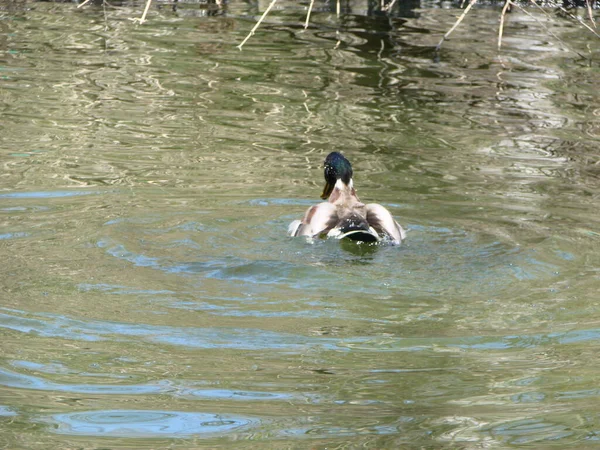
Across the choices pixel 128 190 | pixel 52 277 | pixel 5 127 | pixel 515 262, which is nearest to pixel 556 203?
pixel 515 262

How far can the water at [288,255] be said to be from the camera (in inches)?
235

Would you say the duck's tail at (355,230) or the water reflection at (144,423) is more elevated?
the water reflection at (144,423)

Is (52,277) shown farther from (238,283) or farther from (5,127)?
(5,127)

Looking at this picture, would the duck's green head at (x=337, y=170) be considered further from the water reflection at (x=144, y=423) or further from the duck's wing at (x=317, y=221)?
the water reflection at (x=144, y=423)

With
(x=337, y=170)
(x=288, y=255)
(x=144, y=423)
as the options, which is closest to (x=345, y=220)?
(x=288, y=255)

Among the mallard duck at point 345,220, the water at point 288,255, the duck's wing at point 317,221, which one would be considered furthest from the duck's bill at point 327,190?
the duck's wing at point 317,221

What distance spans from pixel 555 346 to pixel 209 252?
2814 mm

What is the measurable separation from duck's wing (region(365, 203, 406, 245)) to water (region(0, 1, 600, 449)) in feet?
0.39

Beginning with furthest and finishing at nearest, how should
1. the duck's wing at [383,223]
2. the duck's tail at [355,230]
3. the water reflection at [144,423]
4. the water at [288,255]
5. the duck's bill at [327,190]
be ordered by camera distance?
the duck's bill at [327,190] → the duck's wing at [383,223] → the duck's tail at [355,230] → the water at [288,255] → the water reflection at [144,423]

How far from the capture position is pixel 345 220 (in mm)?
8852

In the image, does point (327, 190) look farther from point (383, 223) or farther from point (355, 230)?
point (355, 230)

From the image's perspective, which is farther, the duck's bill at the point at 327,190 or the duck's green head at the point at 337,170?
the duck's bill at the point at 327,190

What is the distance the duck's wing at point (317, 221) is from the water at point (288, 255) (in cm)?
14

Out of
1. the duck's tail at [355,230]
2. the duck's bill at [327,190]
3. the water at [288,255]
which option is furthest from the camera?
the duck's bill at [327,190]
